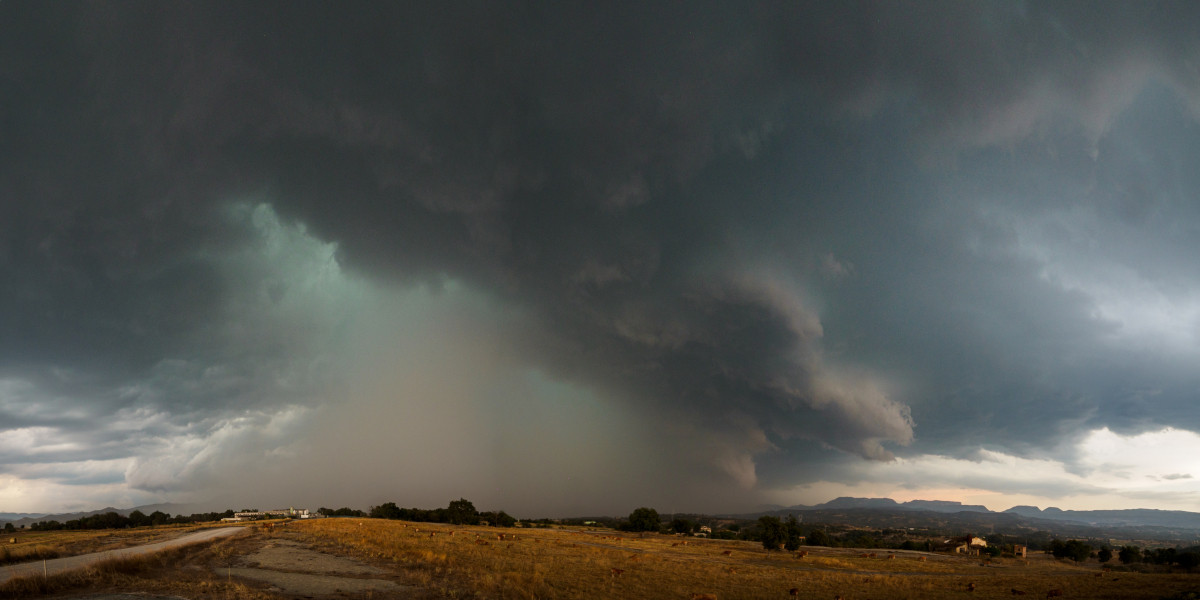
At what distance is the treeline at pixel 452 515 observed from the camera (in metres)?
116

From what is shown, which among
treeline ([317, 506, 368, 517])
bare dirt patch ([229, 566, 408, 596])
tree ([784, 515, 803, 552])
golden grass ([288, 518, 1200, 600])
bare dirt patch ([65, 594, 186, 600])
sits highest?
bare dirt patch ([65, 594, 186, 600])

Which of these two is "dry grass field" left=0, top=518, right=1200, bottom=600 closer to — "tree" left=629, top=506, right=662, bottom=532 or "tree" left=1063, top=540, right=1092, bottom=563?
"tree" left=1063, top=540, right=1092, bottom=563

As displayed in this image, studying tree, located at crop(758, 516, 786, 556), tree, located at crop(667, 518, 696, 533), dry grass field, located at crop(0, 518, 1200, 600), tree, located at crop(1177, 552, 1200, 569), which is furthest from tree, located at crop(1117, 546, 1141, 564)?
tree, located at crop(667, 518, 696, 533)

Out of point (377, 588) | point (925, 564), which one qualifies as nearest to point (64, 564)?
point (377, 588)

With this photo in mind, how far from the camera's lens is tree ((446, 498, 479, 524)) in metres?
115

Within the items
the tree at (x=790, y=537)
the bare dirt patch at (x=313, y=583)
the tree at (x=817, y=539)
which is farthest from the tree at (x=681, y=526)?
the bare dirt patch at (x=313, y=583)

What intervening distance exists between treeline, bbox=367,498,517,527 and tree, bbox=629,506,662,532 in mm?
29590

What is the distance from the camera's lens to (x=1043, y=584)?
3934 cm

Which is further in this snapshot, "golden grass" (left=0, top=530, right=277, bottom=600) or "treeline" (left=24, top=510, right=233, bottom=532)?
"treeline" (left=24, top=510, right=233, bottom=532)

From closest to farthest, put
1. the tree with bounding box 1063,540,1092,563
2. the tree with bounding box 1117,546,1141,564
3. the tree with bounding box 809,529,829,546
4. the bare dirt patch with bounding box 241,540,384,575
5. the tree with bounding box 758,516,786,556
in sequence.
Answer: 1. the bare dirt patch with bounding box 241,540,384,575
2. the tree with bounding box 758,516,786,556
3. the tree with bounding box 1117,546,1141,564
4. the tree with bounding box 1063,540,1092,563
5. the tree with bounding box 809,529,829,546

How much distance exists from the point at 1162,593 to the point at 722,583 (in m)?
28.7

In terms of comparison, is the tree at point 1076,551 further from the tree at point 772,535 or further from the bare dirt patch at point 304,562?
the bare dirt patch at point 304,562

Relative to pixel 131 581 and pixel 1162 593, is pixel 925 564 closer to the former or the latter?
pixel 1162 593

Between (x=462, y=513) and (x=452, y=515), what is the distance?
260cm
